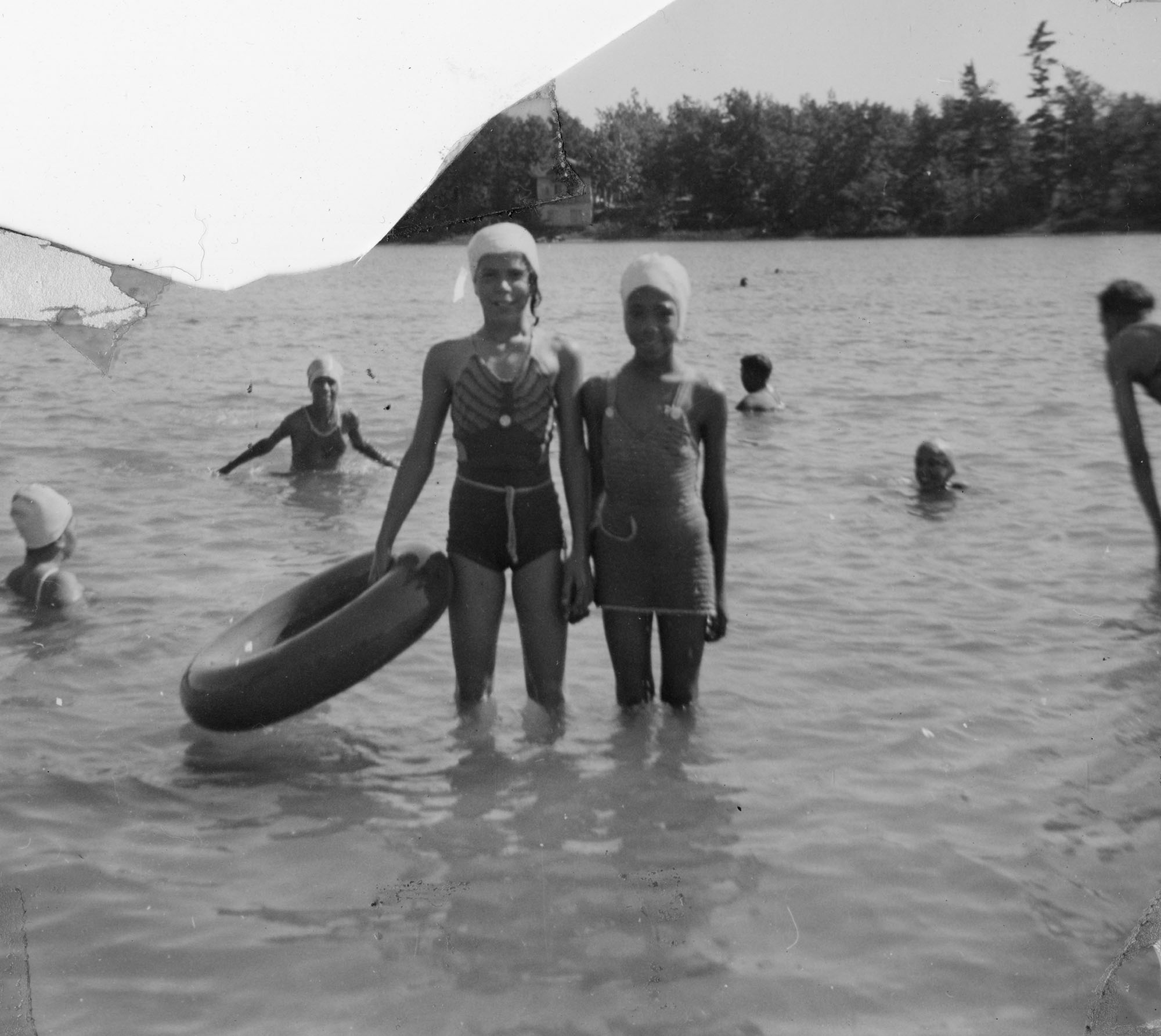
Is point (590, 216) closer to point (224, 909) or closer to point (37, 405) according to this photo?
point (224, 909)

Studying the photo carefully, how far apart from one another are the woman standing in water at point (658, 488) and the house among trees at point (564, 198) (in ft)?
1.13

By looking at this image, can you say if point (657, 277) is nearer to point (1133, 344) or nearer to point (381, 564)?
point (381, 564)

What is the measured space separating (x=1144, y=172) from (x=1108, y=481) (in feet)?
15.5

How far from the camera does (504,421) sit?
428cm

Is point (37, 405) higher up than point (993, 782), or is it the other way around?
point (37, 405)

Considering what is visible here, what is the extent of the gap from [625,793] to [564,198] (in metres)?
1.98

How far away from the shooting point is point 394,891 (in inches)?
145

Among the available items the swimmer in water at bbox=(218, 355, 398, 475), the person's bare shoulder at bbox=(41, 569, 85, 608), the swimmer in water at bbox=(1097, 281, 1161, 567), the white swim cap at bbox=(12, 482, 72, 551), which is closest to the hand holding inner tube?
the person's bare shoulder at bbox=(41, 569, 85, 608)

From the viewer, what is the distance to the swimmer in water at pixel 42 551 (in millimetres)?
6121

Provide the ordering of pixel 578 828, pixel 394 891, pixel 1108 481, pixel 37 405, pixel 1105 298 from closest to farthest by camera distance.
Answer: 1. pixel 394 891
2. pixel 578 828
3. pixel 1105 298
4. pixel 1108 481
5. pixel 37 405

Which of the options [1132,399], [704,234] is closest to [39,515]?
[704,234]

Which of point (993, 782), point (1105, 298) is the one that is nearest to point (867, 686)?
point (993, 782)

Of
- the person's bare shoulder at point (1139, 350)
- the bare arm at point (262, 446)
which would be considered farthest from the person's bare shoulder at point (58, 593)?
the person's bare shoulder at point (1139, 350)

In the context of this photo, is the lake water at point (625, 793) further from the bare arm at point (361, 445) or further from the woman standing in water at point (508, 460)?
the bare arm at point (361, 445)
